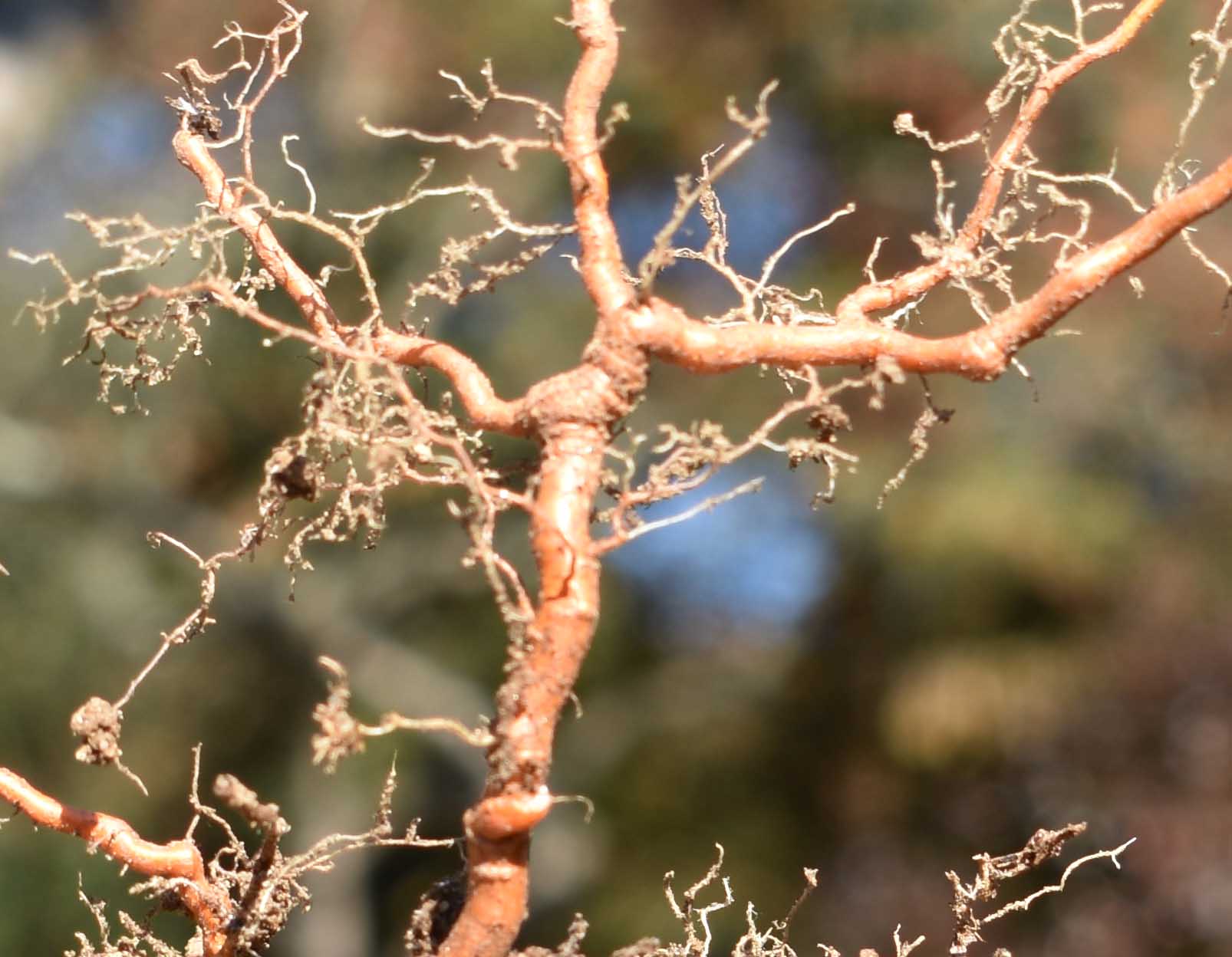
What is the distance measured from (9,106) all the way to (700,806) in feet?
10.6

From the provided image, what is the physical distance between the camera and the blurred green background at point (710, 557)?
12.2ft

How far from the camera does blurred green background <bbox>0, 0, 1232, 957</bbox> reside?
373cm

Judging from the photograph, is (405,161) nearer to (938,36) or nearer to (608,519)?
(938,36)

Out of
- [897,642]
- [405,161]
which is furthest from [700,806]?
[405,161]

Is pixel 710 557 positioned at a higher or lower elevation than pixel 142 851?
→ higher

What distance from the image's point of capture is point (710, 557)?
4316 millimetres

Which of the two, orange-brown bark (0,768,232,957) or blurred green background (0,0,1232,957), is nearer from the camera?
orange-brown bark (0,768,232,957)

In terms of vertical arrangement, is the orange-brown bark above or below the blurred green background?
below

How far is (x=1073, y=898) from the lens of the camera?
3680 mm

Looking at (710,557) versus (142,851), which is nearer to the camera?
(142,851)

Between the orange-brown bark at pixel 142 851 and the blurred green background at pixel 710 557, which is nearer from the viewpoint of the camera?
the orange-brown bark at pixel 142 851

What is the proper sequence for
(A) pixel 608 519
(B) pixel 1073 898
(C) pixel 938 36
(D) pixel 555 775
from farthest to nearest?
(D) pixel 555 775 → (C) pixel 938 36 → (B) pixel 1073 898 → (A) pixel 608 519

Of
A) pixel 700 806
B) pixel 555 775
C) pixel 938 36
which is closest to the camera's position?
pixel 938 36

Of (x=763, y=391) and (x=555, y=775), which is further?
(x=555, y=775)
